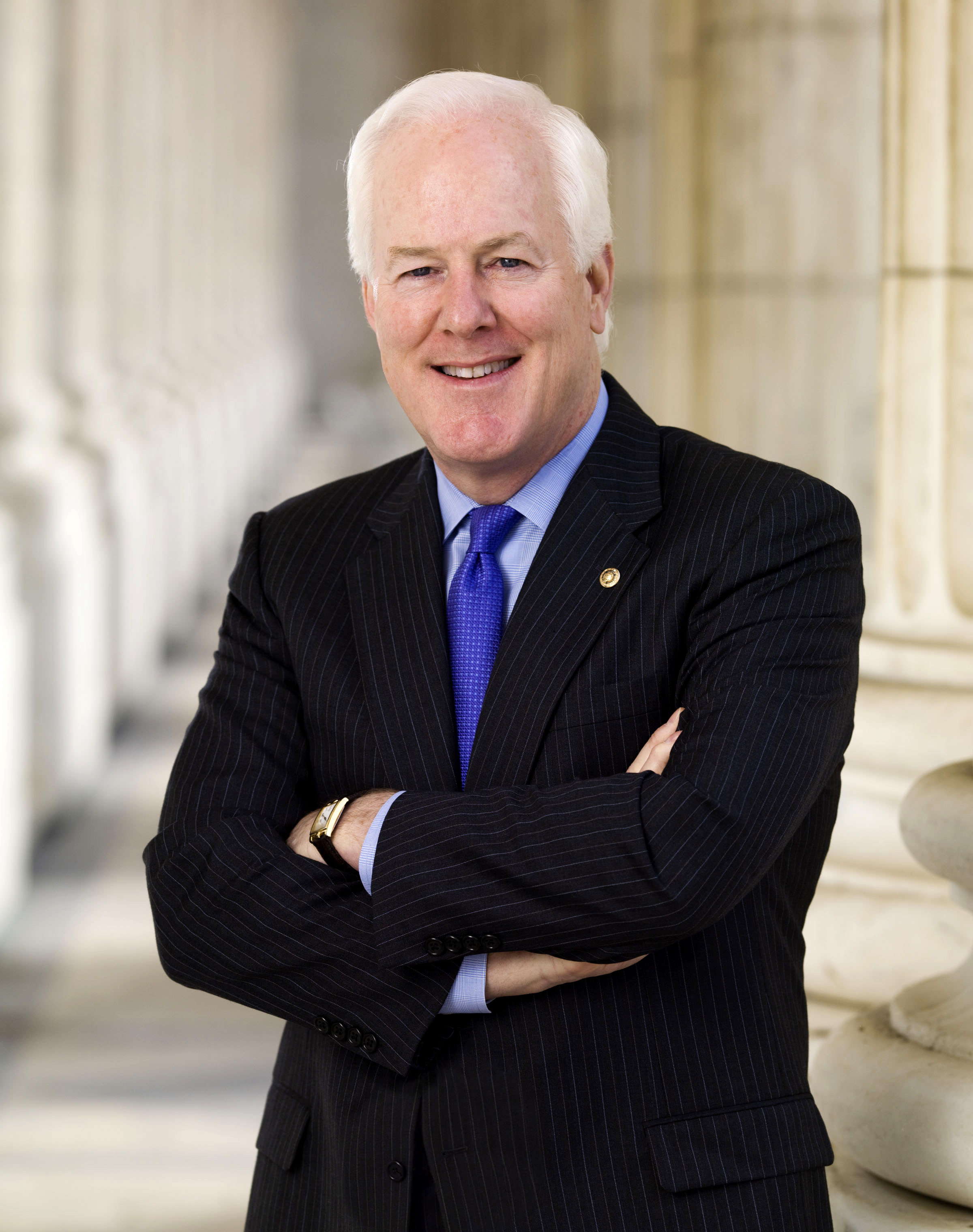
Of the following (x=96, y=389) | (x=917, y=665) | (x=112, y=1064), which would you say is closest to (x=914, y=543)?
(x=917, y=665)

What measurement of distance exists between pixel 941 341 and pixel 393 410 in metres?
29.2

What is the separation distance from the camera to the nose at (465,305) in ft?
6.88

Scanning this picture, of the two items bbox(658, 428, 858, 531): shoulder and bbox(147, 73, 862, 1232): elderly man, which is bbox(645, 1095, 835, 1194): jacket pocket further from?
bbox(658, 428, 858, 531): shoulder

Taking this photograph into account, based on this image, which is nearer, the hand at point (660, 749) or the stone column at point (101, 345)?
the hand at point (660, 749)

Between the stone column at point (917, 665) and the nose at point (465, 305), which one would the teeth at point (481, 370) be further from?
the stone column at point (917, 665)

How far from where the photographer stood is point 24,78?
735 cm

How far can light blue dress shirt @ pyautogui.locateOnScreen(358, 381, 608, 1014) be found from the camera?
87.5 inches

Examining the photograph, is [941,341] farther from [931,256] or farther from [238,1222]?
[238,1222]

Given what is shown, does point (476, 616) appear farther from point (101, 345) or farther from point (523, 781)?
point (101, 345)

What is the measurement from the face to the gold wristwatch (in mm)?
459

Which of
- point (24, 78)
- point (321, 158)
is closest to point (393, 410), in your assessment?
point (321, 158)

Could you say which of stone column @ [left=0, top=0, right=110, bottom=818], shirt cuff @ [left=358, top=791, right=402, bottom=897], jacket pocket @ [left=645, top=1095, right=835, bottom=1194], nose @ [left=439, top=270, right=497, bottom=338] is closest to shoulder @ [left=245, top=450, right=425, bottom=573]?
nose @ [left=439, top=270, right=497, bottom=338]

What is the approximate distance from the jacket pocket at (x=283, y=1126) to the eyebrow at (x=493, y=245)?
1122 millimetres

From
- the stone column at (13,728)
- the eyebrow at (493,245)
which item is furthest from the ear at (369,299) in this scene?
the stone column at (13,728)
